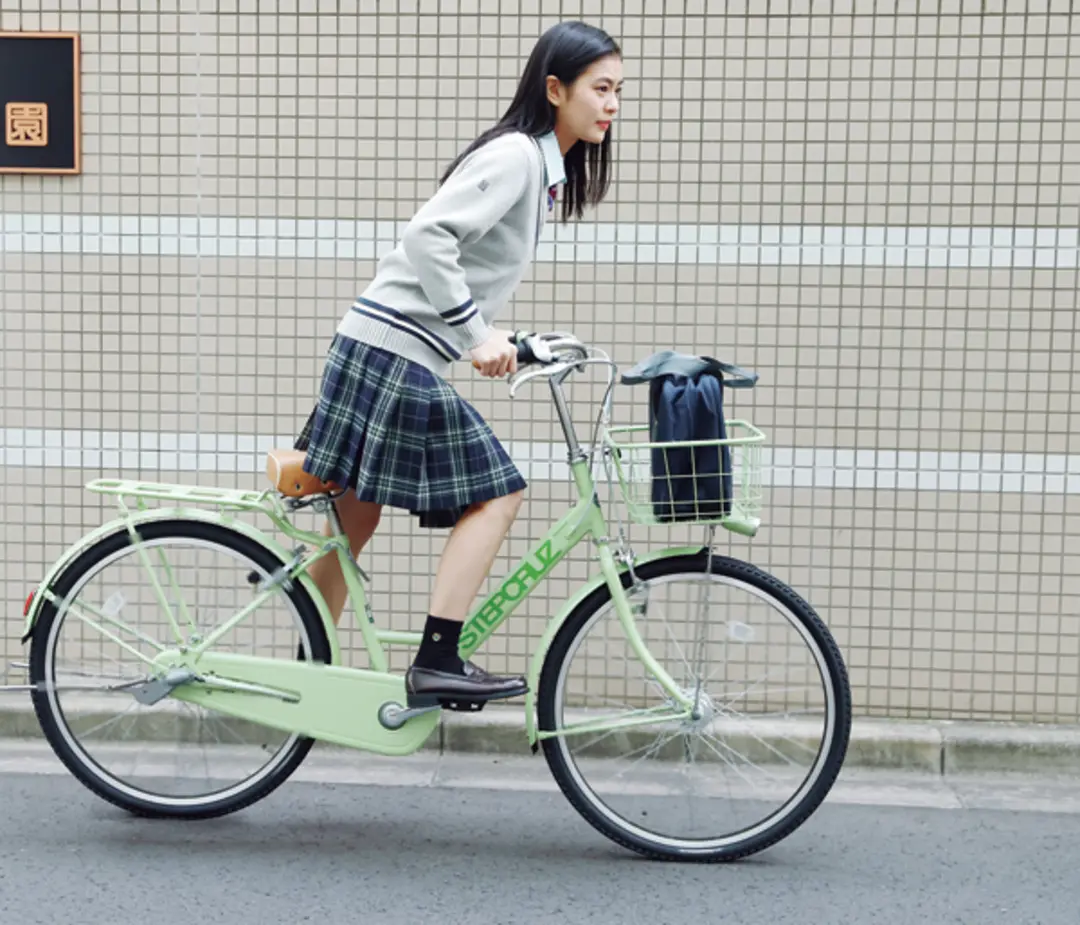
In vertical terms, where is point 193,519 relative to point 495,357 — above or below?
below

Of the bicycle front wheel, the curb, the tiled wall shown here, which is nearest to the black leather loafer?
the bicycle front wheel

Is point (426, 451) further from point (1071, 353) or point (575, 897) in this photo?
point (1071, 353)

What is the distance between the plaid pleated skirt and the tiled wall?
138 cm

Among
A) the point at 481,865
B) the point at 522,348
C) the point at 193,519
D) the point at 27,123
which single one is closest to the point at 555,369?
the point at 522,348

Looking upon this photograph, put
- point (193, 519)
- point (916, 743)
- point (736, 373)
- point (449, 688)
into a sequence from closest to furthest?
point (736, 373), point (449, 688), point (193, 519), point (916, 743)

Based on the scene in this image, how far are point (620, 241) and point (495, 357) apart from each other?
1.69m

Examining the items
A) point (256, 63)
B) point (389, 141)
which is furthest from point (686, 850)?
point (256, 63)

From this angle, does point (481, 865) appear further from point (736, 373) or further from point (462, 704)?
point (736, 373)

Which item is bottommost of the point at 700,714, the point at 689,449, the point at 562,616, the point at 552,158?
the point at 700,714

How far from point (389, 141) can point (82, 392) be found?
1.41 meters

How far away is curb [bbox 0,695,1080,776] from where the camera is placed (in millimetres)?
4934

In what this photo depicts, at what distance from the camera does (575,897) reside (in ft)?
12.2

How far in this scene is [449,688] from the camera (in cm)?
387

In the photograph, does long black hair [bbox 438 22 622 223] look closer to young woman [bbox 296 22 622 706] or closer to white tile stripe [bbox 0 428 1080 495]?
young woman [bbox 296 22 622 706]
